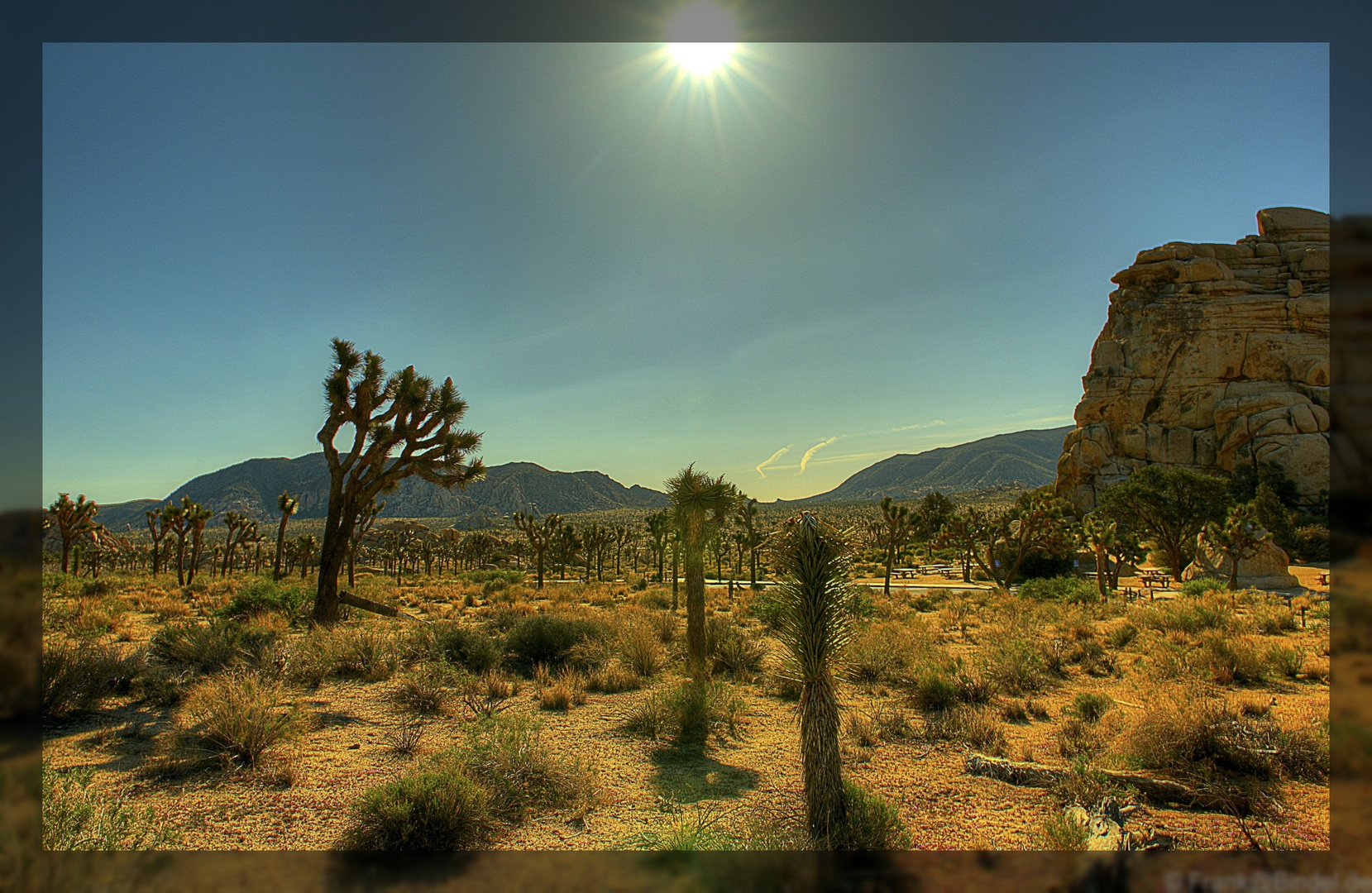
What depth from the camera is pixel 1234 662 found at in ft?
34.7

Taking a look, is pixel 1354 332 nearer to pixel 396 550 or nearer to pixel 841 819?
pixel 841 819

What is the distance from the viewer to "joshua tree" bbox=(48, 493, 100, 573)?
28703 millimetres

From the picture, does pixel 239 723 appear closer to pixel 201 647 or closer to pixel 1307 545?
pixel 201 647

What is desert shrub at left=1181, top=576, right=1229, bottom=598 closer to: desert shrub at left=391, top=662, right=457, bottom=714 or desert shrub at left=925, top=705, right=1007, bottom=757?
desert shrub at left=925, top=705, right=1007, bottom=757

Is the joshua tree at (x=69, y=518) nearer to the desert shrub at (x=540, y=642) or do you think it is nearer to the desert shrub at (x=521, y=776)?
the desert shrub at (x=540, y=642)

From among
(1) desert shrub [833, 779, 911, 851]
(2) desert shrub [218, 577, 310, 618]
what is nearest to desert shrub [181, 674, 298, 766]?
Result: (1) desert shrub [833, 779, 911, 851]

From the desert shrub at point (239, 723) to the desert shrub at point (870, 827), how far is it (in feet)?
21.7

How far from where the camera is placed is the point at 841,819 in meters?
5.30

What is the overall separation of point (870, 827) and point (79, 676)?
11.4 meters

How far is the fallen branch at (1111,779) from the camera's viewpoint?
19.2 feet

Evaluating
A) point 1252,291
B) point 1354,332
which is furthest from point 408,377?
point 1252,291

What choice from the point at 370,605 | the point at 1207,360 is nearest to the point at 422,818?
the point at 370,605

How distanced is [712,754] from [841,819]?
9.99 feet

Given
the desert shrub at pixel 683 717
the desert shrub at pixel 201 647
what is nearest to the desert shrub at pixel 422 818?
the desert shrub at pixel 683 717
